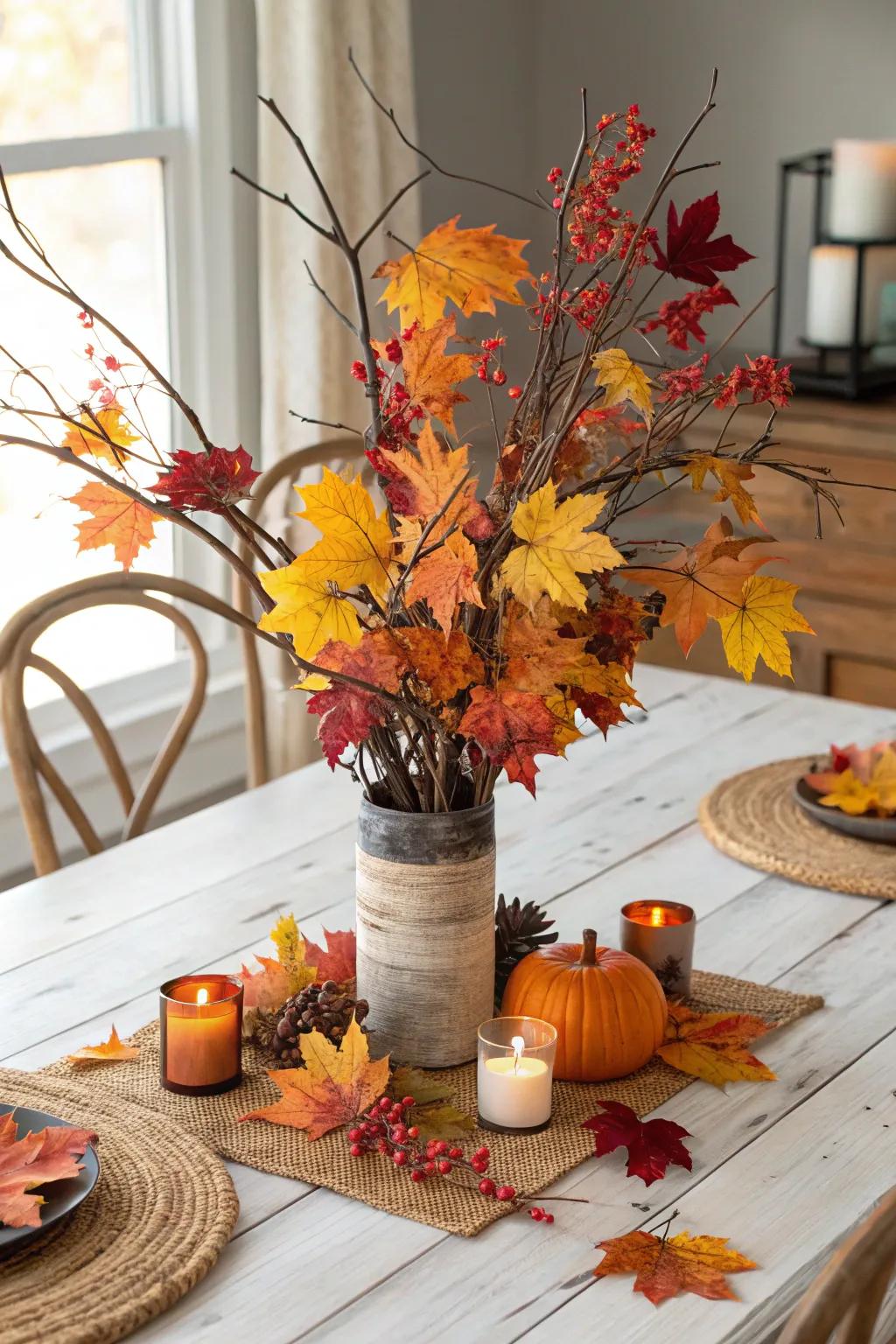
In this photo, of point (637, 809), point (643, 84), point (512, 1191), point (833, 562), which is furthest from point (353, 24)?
point (512, 1191)

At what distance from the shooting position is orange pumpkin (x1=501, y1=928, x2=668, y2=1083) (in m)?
1.12

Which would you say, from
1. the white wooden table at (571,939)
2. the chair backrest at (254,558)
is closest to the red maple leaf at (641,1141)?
the white wooden table at (571,939)

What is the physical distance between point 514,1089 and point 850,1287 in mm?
376

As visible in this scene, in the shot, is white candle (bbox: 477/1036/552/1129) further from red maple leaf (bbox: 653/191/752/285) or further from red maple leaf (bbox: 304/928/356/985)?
red maple leaf (bbox: 653/191/752/285)

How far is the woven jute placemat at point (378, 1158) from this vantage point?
991 mm

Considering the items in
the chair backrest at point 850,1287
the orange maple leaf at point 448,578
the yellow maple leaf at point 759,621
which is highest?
the orange maple leaf at point 448,578

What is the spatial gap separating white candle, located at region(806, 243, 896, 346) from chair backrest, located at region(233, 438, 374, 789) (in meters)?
1.00

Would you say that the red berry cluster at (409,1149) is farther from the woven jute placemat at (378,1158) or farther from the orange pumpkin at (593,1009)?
the orange pumpkin at (593,1009)

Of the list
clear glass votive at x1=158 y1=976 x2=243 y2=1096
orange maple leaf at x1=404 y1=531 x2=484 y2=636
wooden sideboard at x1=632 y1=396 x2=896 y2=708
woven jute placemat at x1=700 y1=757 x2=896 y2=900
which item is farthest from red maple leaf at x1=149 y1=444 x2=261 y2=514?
wooden sideboard at x1=632 y1=396 x2=896 y2=708

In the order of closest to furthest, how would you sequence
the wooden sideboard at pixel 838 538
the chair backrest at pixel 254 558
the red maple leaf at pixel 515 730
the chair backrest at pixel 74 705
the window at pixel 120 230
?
the red maple leaf at pixel 515 730, the chair backrest at pixel 74 705, the chair backrest at pixel 254 558, the window at pixel 120 230, the wooden sideboard at pixel 838 538

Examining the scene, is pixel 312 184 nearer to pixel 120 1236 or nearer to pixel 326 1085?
pixel 326 1085

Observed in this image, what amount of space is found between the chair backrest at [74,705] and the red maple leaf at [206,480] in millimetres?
593

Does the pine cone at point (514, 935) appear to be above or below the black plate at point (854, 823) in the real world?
above

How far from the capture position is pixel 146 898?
1.44 metres
